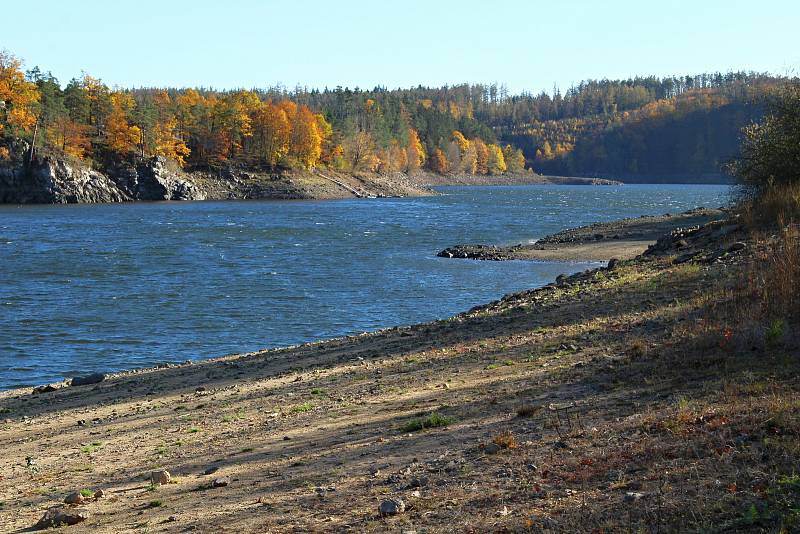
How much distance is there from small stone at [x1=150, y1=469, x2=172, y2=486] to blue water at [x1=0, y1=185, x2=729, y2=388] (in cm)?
1416

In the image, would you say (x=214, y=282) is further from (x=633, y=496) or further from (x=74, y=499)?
(x=633, y=496)

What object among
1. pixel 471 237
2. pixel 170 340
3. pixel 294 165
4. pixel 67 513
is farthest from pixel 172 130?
pixel 67 513

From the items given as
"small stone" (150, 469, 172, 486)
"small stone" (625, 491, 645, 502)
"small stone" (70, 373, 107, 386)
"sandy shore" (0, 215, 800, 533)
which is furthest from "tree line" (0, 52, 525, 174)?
"small stone" (625, 491, 645, 502)

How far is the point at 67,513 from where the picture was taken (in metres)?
9.90

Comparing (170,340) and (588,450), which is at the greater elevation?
(588,450)

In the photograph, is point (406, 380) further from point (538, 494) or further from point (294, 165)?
point (294, 165)

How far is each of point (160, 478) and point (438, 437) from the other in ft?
12.0

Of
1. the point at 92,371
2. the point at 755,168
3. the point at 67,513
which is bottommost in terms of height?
the point at 92,371

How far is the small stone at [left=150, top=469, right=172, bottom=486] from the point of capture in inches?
439

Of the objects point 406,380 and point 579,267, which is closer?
point 406,380

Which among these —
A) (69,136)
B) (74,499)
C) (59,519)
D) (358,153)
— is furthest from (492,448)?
(358,153)

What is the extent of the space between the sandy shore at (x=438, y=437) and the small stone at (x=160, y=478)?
0.81 ft

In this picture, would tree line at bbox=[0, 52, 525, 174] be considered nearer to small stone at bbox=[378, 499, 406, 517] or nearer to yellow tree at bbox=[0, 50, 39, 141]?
yellow tree at bbox=[0, 50, 39, 141]

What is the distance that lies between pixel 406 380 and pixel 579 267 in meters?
30.8
